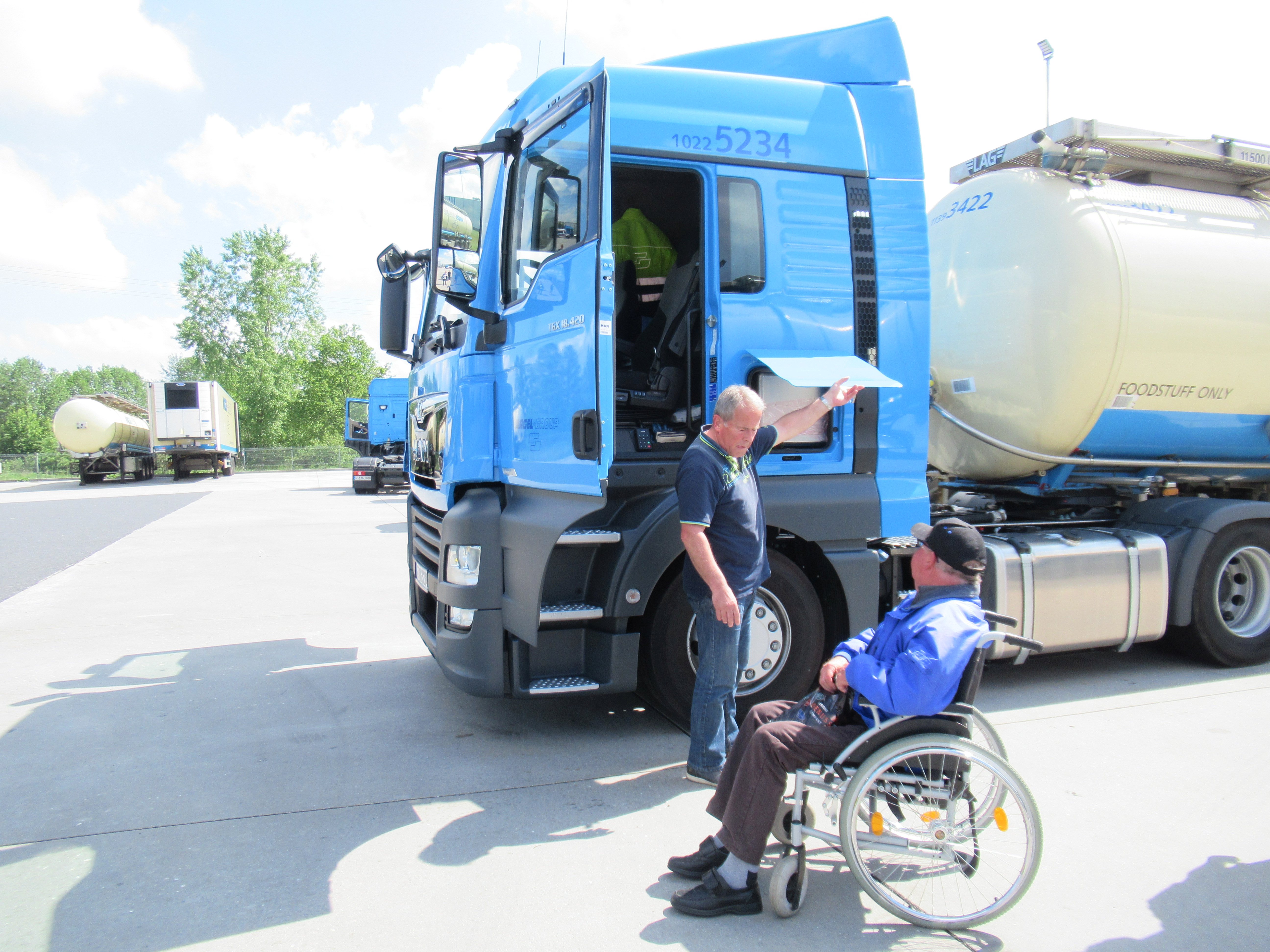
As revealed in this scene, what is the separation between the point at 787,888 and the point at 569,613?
1.59 meters

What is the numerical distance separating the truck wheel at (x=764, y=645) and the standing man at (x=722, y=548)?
39 centimetres

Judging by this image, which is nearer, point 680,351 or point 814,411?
point 814,411

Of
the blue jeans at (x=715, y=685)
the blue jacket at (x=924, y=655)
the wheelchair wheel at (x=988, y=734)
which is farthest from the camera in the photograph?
the blue jeans at (x=715, y=685)

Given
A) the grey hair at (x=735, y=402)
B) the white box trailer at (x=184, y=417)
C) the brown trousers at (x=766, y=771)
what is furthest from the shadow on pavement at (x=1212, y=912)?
the white box trailer at (x=184, y=417)

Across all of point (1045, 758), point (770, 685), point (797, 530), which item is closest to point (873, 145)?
point (797, 530)

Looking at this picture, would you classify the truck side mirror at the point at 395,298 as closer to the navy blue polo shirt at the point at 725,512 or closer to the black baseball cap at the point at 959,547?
the navy blue polo shirt at the point at 725,512

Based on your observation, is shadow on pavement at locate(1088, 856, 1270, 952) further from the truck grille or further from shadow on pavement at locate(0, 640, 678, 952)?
the truck grille

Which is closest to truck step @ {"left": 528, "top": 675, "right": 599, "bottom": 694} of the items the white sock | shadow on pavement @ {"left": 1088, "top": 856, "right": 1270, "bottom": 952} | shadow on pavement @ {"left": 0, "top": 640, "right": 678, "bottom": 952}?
shadow on pavement @ {"left": 0, "top": 640, "right": 678, "bottom": 952}

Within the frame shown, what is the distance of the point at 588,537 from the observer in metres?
3.92

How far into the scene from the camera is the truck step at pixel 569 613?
13.0 ft

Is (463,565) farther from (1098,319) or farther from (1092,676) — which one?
(1092,676)

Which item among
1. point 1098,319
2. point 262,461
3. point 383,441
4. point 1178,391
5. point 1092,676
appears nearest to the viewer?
point 1098,319

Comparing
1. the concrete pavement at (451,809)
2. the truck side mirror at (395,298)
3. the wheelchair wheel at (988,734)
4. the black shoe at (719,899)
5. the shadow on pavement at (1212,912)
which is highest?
the truck side mirror at (395,298)

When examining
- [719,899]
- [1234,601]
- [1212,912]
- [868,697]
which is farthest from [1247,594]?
[719,899]
